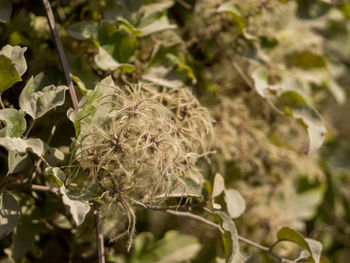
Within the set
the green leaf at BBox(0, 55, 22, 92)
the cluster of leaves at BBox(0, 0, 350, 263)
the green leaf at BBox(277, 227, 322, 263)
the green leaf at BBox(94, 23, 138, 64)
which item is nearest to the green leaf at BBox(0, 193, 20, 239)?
the cluster of leaves at BBox(0, 0, 350, 263)

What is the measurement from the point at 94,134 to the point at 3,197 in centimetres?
12

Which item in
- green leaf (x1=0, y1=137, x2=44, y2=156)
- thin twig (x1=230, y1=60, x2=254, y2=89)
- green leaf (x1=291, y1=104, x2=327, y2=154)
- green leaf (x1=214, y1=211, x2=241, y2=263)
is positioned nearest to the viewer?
green leaf (x1=0, y1=137, x2=44, y2=156)

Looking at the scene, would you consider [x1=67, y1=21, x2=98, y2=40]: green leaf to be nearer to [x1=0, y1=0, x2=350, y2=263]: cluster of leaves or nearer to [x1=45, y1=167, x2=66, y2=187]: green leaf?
[x1=0, y1=0, x2=350, y2=263]: cluster of leaves

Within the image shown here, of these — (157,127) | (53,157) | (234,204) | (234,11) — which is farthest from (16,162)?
(234,11)

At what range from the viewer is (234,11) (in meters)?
0.63

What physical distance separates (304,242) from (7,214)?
342mm

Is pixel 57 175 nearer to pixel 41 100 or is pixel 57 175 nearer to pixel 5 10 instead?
pixel 41 100

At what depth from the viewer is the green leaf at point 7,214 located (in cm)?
44

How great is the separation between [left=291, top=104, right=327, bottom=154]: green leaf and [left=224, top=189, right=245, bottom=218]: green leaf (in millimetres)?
120

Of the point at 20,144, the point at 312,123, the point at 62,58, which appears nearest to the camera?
the point at 20,144

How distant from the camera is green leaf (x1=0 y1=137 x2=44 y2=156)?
0.38 meters

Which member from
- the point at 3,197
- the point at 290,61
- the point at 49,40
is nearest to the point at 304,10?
the point at 290,61

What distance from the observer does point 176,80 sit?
1.97ft

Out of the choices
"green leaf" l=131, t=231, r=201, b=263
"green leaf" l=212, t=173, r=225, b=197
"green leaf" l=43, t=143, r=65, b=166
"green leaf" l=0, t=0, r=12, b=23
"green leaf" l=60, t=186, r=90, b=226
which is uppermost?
"green leaf" l=0, t=0, r=12, b=23
